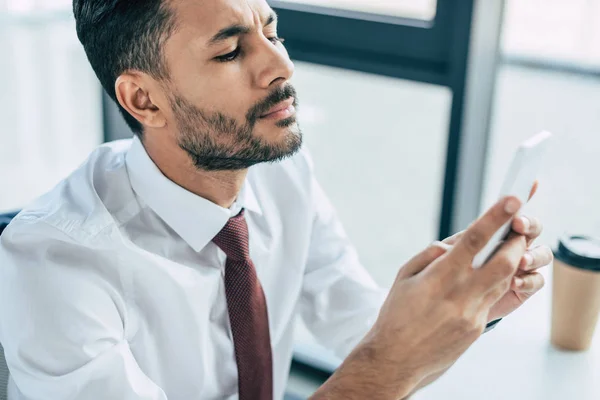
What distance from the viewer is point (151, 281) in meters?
1.13

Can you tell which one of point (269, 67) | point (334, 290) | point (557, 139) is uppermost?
point (269, 67)

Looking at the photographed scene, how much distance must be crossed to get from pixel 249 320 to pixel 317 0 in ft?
2.76

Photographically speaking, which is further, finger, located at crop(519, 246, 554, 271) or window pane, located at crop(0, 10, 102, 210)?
window pane, located at crop(0, 10, 102, 210)

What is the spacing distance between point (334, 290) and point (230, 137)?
38 cm

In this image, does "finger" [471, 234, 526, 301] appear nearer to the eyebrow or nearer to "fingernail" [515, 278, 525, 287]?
"fingernail" [515, 278, 525, 287]

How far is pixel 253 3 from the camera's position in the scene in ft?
3.78

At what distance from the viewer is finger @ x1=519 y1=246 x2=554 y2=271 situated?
39.2 inches

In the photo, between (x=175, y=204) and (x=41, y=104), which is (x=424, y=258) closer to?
(x=175, y=204)

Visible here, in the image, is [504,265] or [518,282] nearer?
[504,265]

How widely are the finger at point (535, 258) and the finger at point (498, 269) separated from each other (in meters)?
0.16

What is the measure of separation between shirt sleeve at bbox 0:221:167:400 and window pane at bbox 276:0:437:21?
900 millimetres

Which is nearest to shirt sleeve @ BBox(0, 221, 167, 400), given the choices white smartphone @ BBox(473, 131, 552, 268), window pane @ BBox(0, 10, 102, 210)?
white smartphone @ BBox(473, 131, 552, 268)

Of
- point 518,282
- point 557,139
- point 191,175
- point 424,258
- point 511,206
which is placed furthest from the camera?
point 557,139

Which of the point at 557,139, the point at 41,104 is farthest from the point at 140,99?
the point at 557,139
